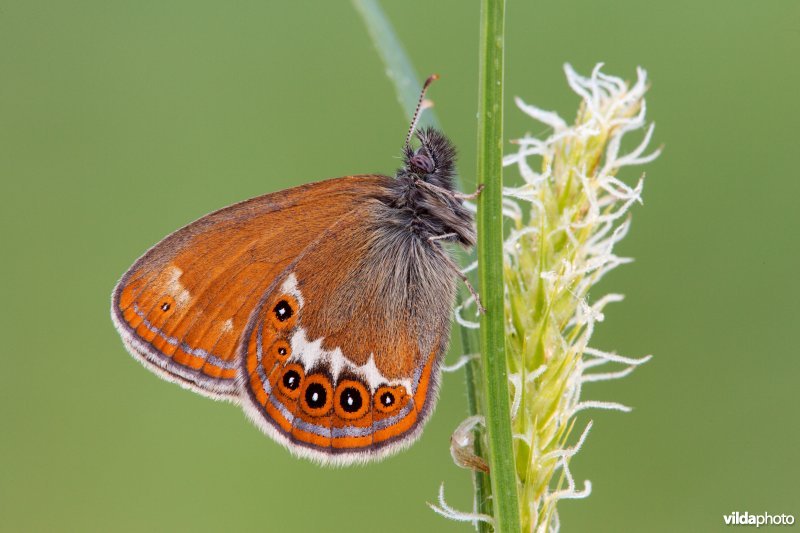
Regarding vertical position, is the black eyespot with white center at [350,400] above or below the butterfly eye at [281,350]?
below

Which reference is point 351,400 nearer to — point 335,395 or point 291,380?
point 335,395

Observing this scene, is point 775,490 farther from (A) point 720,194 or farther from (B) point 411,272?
(B) point 411,272

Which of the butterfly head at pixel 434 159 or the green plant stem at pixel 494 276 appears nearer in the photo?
the green plant stem at pixel 494 276

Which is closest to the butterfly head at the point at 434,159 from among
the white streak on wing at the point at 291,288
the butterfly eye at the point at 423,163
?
the butterfly eye at the point at 423,163

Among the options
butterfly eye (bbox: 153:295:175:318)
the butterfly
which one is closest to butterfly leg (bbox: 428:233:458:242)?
the butterfly

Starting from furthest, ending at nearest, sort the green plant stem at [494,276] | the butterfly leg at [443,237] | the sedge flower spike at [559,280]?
the butterfly leg at [443,237] < the sedge flower spike at [559,280] < the green plant stem at [494,276]

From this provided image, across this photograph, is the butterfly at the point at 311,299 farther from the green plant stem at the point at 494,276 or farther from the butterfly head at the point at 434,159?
the green plant stem at the point at 494,276

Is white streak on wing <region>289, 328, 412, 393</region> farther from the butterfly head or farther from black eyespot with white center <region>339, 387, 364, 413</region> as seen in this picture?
the butterfly head

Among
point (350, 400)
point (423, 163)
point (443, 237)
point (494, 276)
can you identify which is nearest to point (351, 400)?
point (350, 400)
